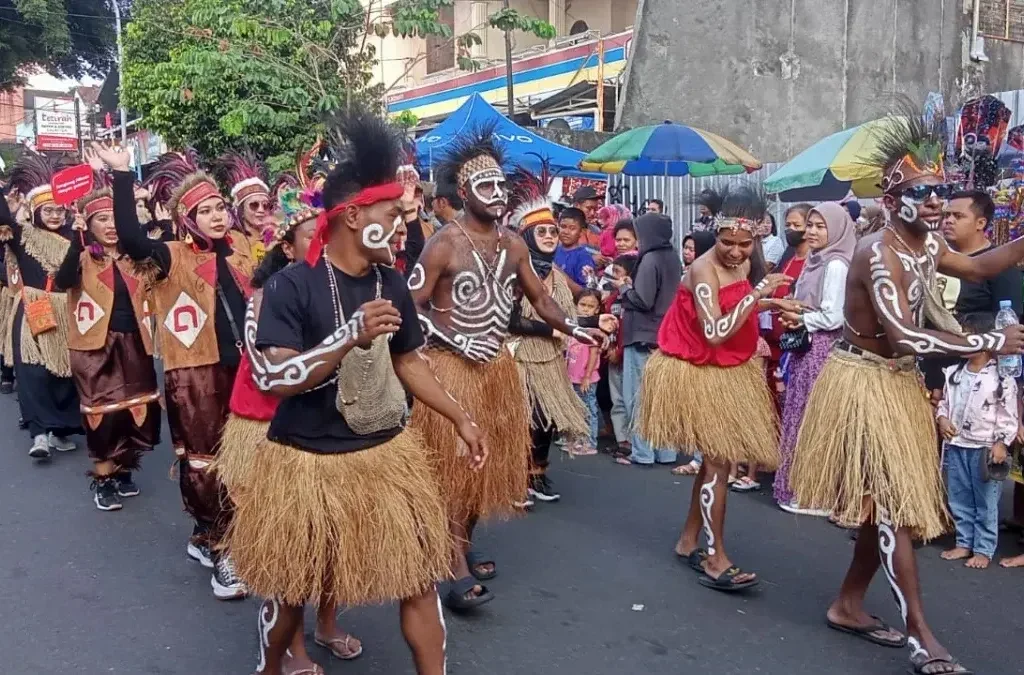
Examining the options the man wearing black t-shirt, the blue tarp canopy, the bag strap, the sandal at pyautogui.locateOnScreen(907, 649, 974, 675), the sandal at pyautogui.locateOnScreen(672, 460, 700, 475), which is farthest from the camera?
the blue tarp canopy

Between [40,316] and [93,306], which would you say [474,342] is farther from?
[40,316]

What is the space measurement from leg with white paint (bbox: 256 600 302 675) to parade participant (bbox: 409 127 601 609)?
1172mm

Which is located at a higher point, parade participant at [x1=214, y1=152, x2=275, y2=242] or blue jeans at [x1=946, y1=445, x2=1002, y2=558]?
parade participant at [x1=214, y1=152, x2=275, y2=242]

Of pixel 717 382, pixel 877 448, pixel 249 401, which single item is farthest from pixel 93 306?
pixel 877 448

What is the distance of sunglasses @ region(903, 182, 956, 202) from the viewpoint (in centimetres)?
374

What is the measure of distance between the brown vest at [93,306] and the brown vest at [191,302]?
168 cm

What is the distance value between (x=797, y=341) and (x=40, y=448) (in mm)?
5887

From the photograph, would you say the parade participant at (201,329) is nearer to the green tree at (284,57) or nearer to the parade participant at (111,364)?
the parade participant at (111,364)

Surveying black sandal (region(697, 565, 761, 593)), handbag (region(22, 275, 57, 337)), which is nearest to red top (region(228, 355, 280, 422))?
black sandal (region(697, 565, 761, 593))

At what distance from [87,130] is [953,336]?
3581 centimetres

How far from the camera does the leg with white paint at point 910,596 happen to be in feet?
11.9

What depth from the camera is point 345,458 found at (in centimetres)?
312

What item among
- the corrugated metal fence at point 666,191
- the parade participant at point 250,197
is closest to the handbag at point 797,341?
the parade participant at point 250,197

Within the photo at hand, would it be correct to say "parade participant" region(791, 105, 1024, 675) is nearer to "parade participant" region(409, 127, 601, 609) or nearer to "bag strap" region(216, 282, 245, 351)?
"parade participant" region(409, 127, 601, 609)
